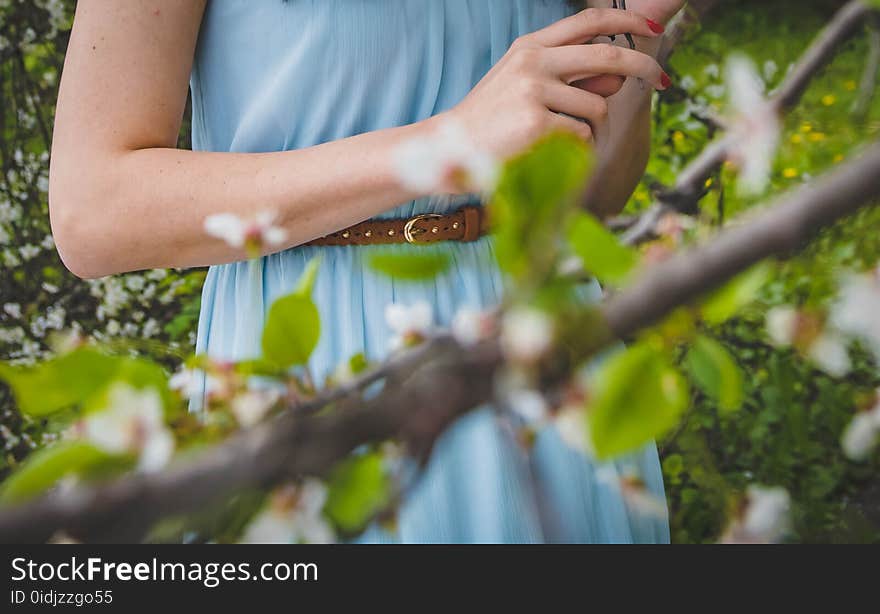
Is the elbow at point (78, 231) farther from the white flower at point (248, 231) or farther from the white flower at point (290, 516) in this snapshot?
the white flower at point (290, 516)

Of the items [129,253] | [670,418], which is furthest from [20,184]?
[670,418]

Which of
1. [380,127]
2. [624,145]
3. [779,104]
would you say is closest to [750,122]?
[779,104]

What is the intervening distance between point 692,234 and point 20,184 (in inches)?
98.2

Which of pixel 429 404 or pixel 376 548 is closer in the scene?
pixel 429 404

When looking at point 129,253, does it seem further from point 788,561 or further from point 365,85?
point 788,561

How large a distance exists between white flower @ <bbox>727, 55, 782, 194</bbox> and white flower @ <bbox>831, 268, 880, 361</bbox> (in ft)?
0.27

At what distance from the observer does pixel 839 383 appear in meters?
2.40

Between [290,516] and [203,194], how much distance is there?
1.67 ft

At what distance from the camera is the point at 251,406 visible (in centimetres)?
29

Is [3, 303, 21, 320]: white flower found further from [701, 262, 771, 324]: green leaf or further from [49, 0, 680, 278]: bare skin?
[701, 262, 771, 324]: green leaf

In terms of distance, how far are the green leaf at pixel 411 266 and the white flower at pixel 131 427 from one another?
0.28ft

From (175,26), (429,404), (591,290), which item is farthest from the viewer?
(591,290)

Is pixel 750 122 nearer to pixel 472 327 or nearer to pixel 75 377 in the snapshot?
pixel 472 327

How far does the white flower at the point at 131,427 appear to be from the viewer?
25 centimetres
